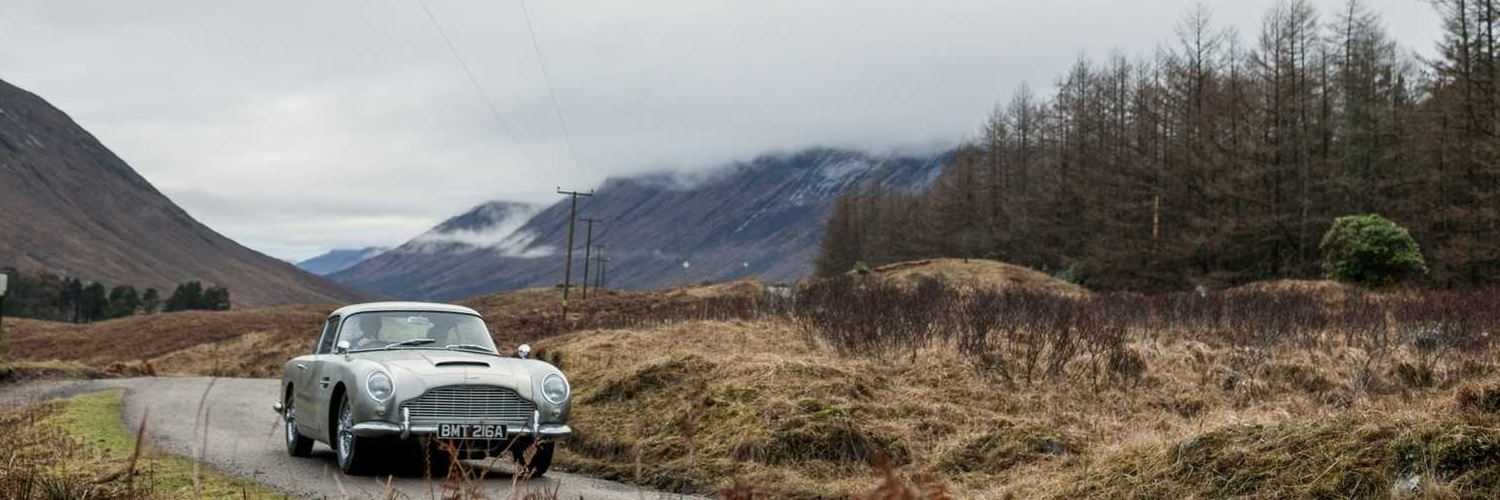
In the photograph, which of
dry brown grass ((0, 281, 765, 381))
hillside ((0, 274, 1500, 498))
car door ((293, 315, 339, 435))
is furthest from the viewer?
dry brown grass ((0, 281, 765, 381))

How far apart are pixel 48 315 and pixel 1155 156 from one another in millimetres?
124805

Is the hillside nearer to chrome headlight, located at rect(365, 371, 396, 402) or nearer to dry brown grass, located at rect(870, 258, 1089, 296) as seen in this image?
chrome headlight, located at rect(365, 371, 396, 402)

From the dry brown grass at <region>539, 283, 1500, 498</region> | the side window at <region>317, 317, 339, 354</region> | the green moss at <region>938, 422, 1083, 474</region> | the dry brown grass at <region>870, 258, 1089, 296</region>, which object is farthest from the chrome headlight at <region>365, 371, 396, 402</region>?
the dry brown grass at <region>870, 258, 1089, 296</region>

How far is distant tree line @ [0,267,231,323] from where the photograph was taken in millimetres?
125188

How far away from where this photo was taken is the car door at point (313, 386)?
11383 mm

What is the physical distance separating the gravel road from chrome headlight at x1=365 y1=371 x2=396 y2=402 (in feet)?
2.23

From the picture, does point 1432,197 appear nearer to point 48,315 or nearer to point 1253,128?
point 1253,128

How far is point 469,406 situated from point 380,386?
755mm

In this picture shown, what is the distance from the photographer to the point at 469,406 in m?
10.3

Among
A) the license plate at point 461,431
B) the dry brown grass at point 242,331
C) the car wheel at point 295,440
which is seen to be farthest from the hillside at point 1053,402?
the dry brown grass at point 242,331

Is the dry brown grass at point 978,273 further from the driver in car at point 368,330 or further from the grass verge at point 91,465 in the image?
the driver in car at point 368,330

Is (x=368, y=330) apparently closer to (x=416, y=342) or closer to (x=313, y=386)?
(x=416, y=342)

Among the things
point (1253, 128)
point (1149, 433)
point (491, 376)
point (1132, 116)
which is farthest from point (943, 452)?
point (1132, 116)

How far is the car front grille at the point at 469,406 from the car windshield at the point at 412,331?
5.09ft
